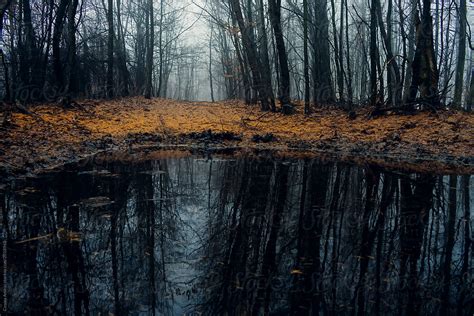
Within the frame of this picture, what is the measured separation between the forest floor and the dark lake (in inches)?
69.2

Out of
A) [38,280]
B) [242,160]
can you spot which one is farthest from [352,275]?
[242,160]

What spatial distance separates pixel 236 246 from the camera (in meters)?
3.01

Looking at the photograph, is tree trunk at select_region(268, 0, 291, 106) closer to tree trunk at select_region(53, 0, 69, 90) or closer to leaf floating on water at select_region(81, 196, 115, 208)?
tree trunk at select_region(53, 0, 69, 90)

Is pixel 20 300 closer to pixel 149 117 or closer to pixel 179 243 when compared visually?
pixel 179 243

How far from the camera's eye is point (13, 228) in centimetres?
324

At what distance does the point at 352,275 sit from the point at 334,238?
63cm

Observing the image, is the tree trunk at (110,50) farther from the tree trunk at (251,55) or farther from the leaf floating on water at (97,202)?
the leaf floating on water at (97,202)

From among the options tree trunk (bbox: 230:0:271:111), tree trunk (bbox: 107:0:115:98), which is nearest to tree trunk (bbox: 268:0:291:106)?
A: tree trunk (bbox: 230:0:271:111)

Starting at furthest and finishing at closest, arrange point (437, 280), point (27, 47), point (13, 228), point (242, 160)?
point (27, 47) < point (242, 160) < point (13, 228) < point (437, 280)

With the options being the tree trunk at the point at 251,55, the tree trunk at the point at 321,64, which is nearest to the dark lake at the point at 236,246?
the tree trunk at the point at 251,55

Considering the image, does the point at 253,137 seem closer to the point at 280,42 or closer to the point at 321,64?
the point at 280,42

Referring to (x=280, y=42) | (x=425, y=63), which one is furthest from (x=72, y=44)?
(x=425, y=63)

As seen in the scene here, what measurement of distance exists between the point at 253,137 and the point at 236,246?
6.62 meters

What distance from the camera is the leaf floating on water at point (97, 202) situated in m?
3.92
